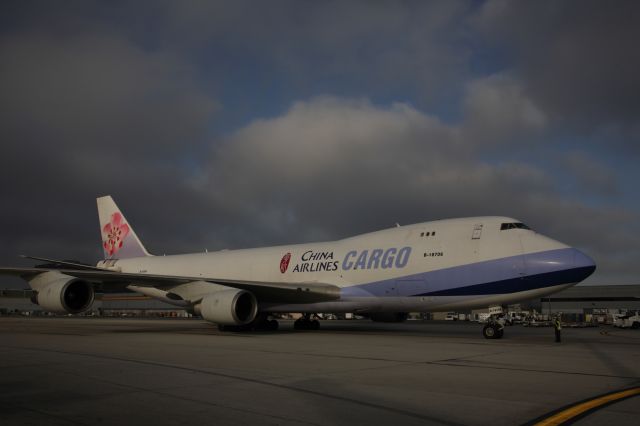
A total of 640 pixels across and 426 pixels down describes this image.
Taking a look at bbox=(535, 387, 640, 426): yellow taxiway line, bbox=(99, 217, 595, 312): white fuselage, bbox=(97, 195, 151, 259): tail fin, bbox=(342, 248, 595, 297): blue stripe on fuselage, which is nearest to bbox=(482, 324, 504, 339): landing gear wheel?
bbox=(99, 217, 595, 312): white fuselage

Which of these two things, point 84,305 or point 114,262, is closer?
point 84,305

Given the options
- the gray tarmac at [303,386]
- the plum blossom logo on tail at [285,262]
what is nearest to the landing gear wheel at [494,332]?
the gray tarmac at [303,386]

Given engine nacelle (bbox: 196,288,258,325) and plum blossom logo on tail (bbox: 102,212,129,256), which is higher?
plum blossom logo on tail (bbox: 102,212,129,256)

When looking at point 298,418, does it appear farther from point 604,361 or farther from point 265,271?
→ point 265,271

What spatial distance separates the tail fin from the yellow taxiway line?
3051cm

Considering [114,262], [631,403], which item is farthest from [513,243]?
[114,262]

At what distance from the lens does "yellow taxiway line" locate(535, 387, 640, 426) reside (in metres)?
5.52

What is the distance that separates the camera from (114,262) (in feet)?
111

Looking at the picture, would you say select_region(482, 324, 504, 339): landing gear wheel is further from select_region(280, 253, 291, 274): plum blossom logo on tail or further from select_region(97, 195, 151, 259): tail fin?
select_region(97, 195, 151, 259): tail fin

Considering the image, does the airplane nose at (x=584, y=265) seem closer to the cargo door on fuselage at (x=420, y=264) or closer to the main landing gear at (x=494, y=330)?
the main landing gear at (x=494, y=330)

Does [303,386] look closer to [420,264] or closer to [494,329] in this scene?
[494,329]

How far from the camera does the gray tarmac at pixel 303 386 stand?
18.7ft

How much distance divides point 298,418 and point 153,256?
2926cm

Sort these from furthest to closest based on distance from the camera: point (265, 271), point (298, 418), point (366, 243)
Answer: point (265, 271) < point (366, 243) < point (298, 418)
